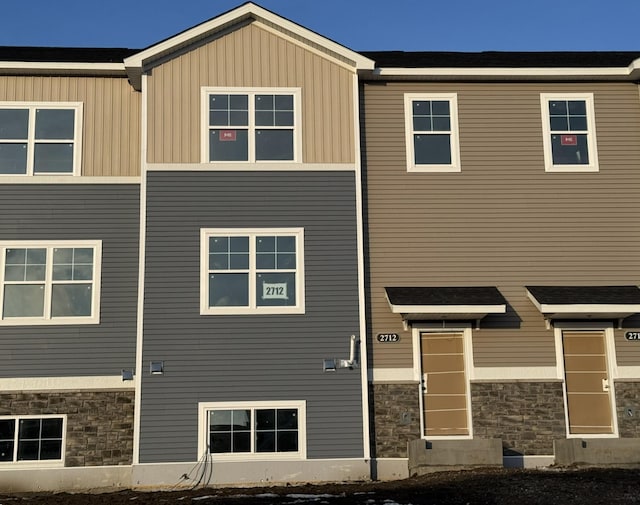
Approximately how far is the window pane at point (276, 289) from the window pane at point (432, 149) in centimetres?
338

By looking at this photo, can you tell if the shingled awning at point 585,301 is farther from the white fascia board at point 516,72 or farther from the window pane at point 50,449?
the window pane at point 50,449

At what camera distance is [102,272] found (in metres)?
14.8

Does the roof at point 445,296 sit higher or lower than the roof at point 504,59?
lower

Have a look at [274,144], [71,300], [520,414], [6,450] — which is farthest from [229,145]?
[520,414]

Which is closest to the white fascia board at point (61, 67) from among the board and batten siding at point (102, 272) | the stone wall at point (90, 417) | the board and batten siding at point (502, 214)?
the board and batten siding at point (102, 272)

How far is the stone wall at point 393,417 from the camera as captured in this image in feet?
46.6

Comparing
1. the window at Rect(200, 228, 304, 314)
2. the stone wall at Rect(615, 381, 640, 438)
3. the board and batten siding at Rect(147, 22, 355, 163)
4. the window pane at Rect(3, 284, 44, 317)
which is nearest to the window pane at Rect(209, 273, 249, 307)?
the window at Rect(200, 228, 304, 314)

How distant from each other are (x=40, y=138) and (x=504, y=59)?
9082 millimetres

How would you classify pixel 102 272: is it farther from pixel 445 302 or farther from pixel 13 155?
pixel 445 302

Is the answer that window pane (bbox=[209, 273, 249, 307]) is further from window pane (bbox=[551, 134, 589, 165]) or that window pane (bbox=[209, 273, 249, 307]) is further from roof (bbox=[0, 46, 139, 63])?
window pane (bbox=[551, 134, 589, 165])

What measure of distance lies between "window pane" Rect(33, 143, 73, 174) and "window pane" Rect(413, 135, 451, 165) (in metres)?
6.50

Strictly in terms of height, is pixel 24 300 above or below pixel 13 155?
below

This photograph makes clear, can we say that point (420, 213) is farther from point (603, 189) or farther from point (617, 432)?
point (617, 432)

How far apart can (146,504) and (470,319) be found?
6.51m
